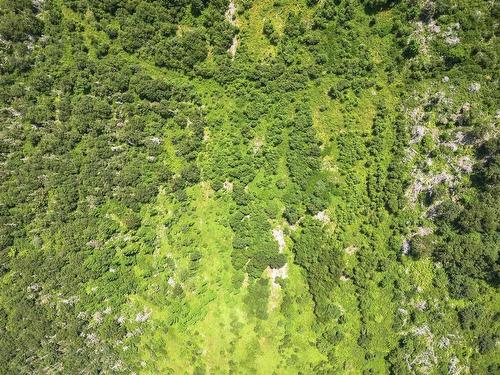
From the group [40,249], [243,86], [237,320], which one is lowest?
[237,320]

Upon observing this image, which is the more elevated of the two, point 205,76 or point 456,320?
point 205,76

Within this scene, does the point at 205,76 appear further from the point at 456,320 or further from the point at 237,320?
the point at 456,320

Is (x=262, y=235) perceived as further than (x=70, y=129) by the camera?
Yes

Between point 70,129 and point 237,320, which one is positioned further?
point 237,320

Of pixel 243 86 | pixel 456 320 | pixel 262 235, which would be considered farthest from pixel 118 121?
pixel 456 320

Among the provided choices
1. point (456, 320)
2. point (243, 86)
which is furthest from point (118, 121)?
point (456, 320)

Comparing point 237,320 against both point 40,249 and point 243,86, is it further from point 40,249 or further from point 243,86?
point 243,86
